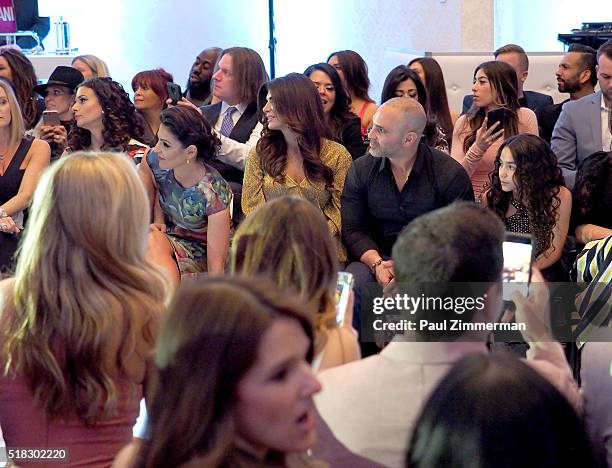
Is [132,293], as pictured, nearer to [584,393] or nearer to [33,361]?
[33,361]

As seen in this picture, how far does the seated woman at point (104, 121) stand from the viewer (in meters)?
4.52

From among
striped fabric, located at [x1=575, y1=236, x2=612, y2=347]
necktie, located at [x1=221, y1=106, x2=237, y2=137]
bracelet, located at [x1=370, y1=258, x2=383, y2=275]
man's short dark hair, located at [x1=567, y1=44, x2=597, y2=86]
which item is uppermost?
man's short dark hair, located at [x1=567, y1=44, x2=597, y2=86]

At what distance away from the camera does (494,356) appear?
106cm

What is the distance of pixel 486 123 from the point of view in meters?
4.60

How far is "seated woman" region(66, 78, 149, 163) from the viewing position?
452 centimetres

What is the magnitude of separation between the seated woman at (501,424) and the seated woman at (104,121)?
3604 mm

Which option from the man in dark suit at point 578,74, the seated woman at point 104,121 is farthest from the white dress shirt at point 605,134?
the seated woman at point 104,121

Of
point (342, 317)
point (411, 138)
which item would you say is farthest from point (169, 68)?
point (342, 317)

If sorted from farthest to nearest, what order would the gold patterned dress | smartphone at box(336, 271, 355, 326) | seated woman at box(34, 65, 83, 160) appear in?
seated woman at box(34, 65, 83, 160) < the gold patterned dress < smartphone at box(336, 271, 355, 326)

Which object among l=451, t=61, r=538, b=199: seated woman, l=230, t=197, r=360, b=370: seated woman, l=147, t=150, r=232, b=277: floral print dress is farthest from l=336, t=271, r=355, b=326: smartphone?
l=451, t=61, r=538, b=199: seated woman

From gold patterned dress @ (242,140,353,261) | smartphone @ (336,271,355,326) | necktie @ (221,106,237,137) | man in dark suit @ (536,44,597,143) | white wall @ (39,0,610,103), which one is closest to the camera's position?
smartphone @ (336,271,355,326)

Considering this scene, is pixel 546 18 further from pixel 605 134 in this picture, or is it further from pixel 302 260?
pixel 302 260

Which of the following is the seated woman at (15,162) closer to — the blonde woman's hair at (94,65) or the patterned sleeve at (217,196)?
the patterned sleeve at (217,196)

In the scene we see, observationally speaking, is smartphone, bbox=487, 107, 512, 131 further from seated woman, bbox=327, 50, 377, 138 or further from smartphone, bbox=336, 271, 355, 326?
smartphone, bbox=336, 271, 355, 326
